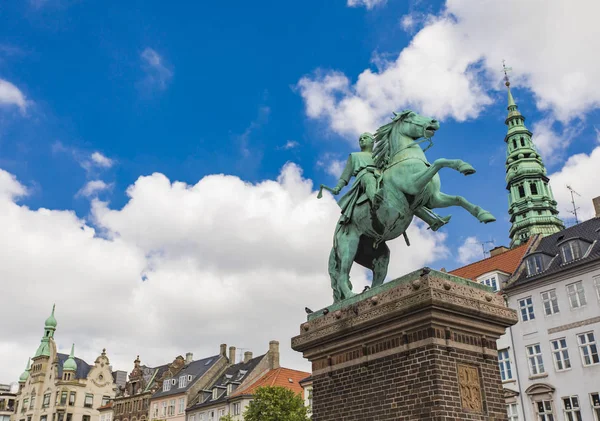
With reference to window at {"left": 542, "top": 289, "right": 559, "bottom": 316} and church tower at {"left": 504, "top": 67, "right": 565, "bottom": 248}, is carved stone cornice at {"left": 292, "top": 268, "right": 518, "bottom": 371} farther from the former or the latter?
church tower at {"left": 504, "top": 67, "right": 565, "bottom": 248}

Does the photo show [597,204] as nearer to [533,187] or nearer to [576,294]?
[576,294]

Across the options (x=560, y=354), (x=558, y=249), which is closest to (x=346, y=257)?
(x=560, y=354)

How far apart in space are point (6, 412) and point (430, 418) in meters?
101

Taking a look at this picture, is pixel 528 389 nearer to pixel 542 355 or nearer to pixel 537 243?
pixel 542 355

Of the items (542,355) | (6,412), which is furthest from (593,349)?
(6,412)

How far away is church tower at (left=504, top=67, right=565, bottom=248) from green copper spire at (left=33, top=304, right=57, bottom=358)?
68.0 m

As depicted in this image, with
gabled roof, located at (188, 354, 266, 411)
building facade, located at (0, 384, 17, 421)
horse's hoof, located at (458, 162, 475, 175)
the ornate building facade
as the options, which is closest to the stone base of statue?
horse's hoof, located at (458, 162, 475, 175)

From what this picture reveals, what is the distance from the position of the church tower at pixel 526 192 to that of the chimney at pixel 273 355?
32323mm

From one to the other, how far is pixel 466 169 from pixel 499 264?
36592 mm

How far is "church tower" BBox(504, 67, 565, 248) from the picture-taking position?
7438 cm

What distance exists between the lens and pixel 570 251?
38.7 metres

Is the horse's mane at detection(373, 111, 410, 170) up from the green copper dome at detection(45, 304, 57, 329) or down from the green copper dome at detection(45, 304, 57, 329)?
down

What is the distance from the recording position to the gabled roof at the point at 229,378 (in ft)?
206

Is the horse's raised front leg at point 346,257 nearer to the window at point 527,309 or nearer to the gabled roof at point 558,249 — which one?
the gabled roof at point 558,249
